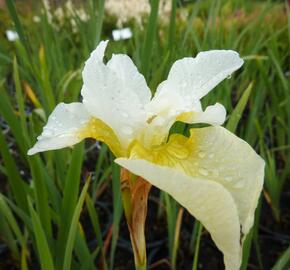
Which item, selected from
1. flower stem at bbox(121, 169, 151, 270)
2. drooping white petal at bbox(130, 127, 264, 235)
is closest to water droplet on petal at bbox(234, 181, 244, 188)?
drooping white petal at bbox(130, 127, 264, 235)

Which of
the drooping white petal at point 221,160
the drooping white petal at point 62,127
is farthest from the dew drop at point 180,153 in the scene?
the drooping white petal at point 62,127

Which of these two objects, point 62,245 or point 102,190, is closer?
point 62,245

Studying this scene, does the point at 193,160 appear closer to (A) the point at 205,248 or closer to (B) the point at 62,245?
(B) the point at 62,245

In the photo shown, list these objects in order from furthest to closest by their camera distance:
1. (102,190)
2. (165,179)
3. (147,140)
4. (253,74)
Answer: (253,74)
(102,190)
(147,140)
(165,179)

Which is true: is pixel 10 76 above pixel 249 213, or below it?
below

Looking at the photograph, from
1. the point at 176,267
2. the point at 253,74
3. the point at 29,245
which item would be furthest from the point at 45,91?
the point at 253,74

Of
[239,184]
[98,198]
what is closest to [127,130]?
[239,184]

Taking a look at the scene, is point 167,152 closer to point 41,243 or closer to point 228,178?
point 228,178
